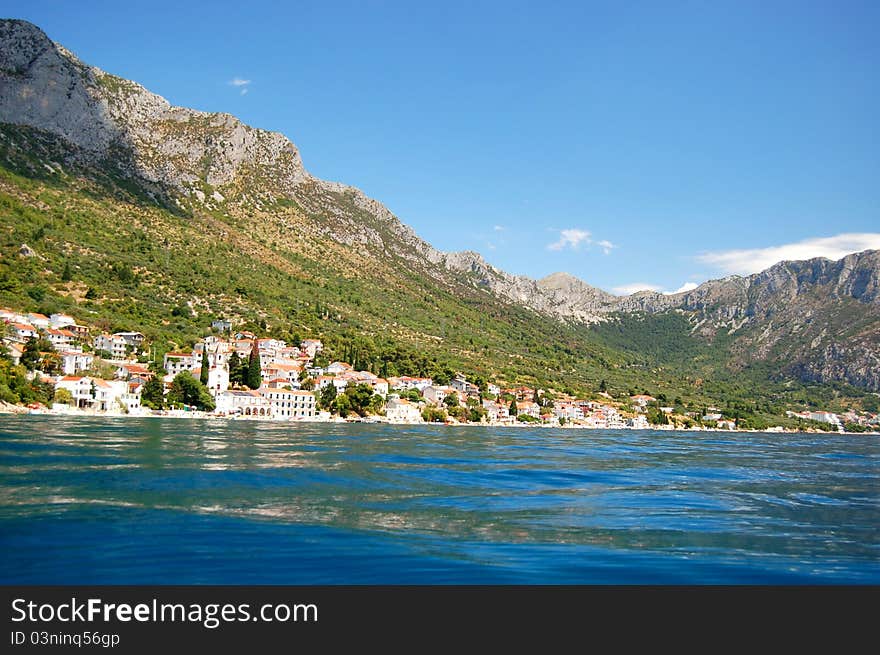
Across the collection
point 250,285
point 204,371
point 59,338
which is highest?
point 250,285

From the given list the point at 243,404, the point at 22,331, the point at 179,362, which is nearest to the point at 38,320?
the point at 22,331

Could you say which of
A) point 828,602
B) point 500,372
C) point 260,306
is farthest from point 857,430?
point 828,602

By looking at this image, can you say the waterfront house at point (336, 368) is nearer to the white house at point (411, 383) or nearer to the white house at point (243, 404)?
the white house at point (411, 383)

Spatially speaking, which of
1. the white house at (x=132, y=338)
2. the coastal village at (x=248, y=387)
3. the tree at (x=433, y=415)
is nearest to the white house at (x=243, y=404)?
the coastal village at (x=248, y=387)

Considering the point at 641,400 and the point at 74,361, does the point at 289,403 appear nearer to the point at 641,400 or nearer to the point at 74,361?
the point at 74,361

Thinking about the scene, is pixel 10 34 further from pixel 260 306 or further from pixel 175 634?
pixel 175 634

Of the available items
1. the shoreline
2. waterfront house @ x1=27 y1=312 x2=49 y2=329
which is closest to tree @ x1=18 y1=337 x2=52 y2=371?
the shoreline
